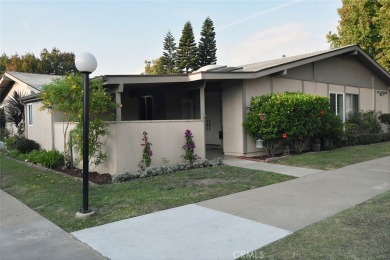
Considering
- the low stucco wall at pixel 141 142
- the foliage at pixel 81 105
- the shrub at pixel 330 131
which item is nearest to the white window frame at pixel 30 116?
the foliage at pixel 81 105

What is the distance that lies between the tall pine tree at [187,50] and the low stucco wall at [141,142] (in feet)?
107

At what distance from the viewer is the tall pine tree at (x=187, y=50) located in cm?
4194

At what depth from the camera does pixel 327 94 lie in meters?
14.8

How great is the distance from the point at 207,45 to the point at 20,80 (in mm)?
26142

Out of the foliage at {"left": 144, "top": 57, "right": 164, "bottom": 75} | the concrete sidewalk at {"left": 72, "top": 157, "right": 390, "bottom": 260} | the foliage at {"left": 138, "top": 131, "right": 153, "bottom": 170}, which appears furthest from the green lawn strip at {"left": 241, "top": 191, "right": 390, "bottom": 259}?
the foliage at {"left": 144, "top": 57, "right": 164, "bottom": 75}

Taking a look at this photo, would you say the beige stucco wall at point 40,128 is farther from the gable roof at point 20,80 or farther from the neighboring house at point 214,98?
the gable roof at point 20,80

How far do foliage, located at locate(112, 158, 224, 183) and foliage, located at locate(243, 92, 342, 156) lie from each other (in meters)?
1.98

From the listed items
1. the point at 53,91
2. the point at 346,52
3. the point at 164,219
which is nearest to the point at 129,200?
the point at 164,219

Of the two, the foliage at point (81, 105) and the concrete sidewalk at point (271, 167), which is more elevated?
the foliage at point (81, 105)

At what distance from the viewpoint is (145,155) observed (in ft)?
29.8

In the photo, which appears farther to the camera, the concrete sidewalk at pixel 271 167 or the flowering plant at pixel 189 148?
the flowering plant at pixel 189 148

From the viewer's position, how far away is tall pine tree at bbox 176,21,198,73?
4194cm

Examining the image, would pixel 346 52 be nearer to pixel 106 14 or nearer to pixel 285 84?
pixel 285 84

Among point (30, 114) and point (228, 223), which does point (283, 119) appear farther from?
point (30, 114)
